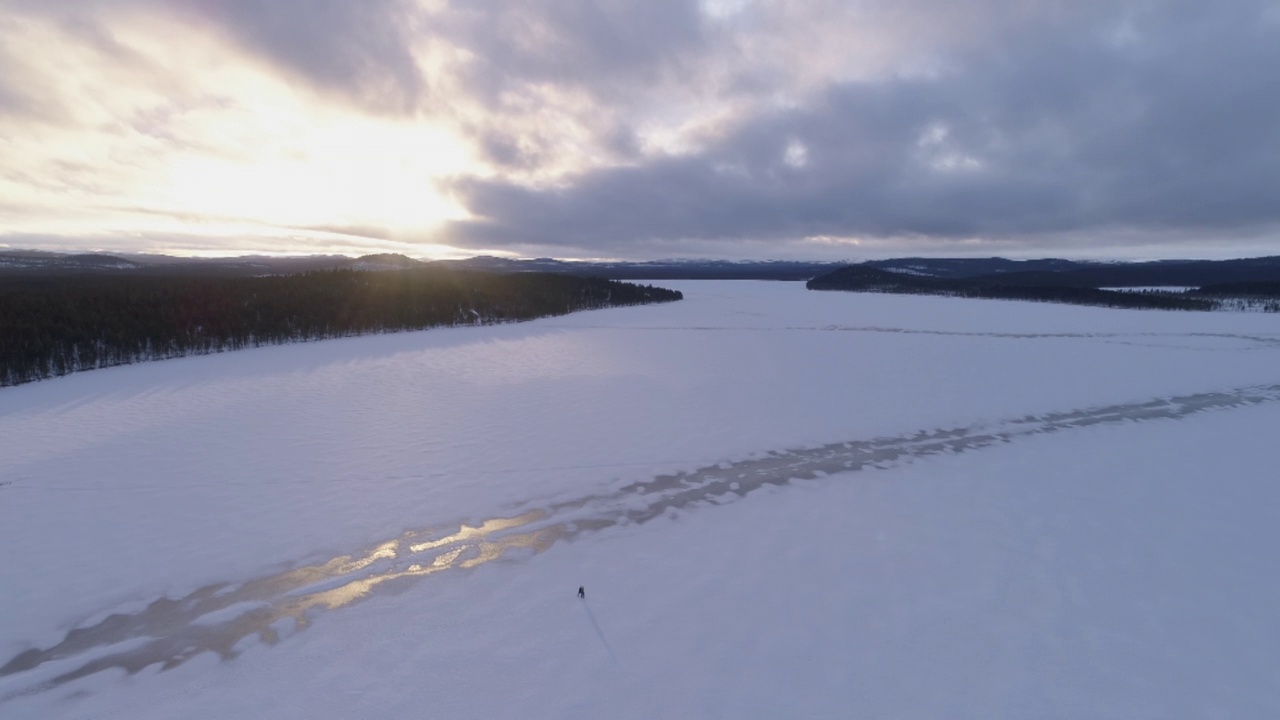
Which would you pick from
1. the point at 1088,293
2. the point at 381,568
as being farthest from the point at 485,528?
the point at 1088,293

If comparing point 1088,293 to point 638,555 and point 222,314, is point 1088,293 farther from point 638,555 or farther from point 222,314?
point 222,314

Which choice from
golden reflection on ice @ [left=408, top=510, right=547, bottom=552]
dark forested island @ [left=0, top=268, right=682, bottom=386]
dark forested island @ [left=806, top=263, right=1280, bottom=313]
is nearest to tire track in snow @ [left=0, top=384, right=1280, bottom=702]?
golden reflection on ice @ [left=408, top=510, right=547, bottom=552]

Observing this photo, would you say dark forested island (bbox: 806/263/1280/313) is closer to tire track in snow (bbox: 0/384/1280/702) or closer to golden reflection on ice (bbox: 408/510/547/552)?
tire track in snow (bbox: 0/384/1280/702)

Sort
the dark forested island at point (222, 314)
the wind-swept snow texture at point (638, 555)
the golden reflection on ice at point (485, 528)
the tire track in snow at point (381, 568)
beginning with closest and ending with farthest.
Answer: the wind-swept snow texture at point (638, 555) → the tire track in snow at point (381, 568) → the golden reflection on ice at point (485, 528) → the dark forested island at point (222, 314)

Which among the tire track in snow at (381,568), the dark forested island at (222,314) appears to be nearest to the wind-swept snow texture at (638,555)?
the tire track in snow at (381,568)

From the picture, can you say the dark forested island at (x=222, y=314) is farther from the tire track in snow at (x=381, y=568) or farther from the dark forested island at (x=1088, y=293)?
the dark forested island at (x=1088, y=293)
